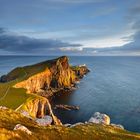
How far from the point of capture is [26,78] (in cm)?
15788

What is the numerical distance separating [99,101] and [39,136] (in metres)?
104

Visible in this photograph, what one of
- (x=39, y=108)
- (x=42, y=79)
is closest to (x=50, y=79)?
(x=42, y=79)

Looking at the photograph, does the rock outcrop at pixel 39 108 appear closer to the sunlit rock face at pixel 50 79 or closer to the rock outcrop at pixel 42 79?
the rock outcrop at pixel 42 79

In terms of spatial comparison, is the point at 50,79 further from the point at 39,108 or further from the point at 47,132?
the point at 47,132

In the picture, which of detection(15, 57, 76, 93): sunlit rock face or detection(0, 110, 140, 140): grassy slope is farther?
detection(15, 57, 76, 93): sunlit rock face

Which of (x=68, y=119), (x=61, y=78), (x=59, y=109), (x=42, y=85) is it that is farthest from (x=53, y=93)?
(x=68, y=119)

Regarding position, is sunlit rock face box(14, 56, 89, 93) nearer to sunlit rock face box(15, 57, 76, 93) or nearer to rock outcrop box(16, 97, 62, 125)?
sunlit rock face box(15, 57, 76, 93)

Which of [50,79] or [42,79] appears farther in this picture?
[50,79]

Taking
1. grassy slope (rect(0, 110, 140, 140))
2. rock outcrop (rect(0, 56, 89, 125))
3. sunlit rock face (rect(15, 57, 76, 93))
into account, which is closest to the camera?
grassy slope (rect(0, 110, 140, 140))

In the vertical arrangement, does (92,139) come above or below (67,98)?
above

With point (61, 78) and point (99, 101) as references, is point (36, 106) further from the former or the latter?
point (61, 78)

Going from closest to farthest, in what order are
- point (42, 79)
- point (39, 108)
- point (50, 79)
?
1. point (39, 108)
2. point (42, 79)
3. point (50, 79)

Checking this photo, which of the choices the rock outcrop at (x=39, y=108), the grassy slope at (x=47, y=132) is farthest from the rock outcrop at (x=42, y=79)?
the grassy slope at (x=47, y=132)

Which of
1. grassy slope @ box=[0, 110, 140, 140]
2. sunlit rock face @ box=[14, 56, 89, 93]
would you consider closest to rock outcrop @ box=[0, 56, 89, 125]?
sunlit rock face @ box=[14, 56, 89, 93]
